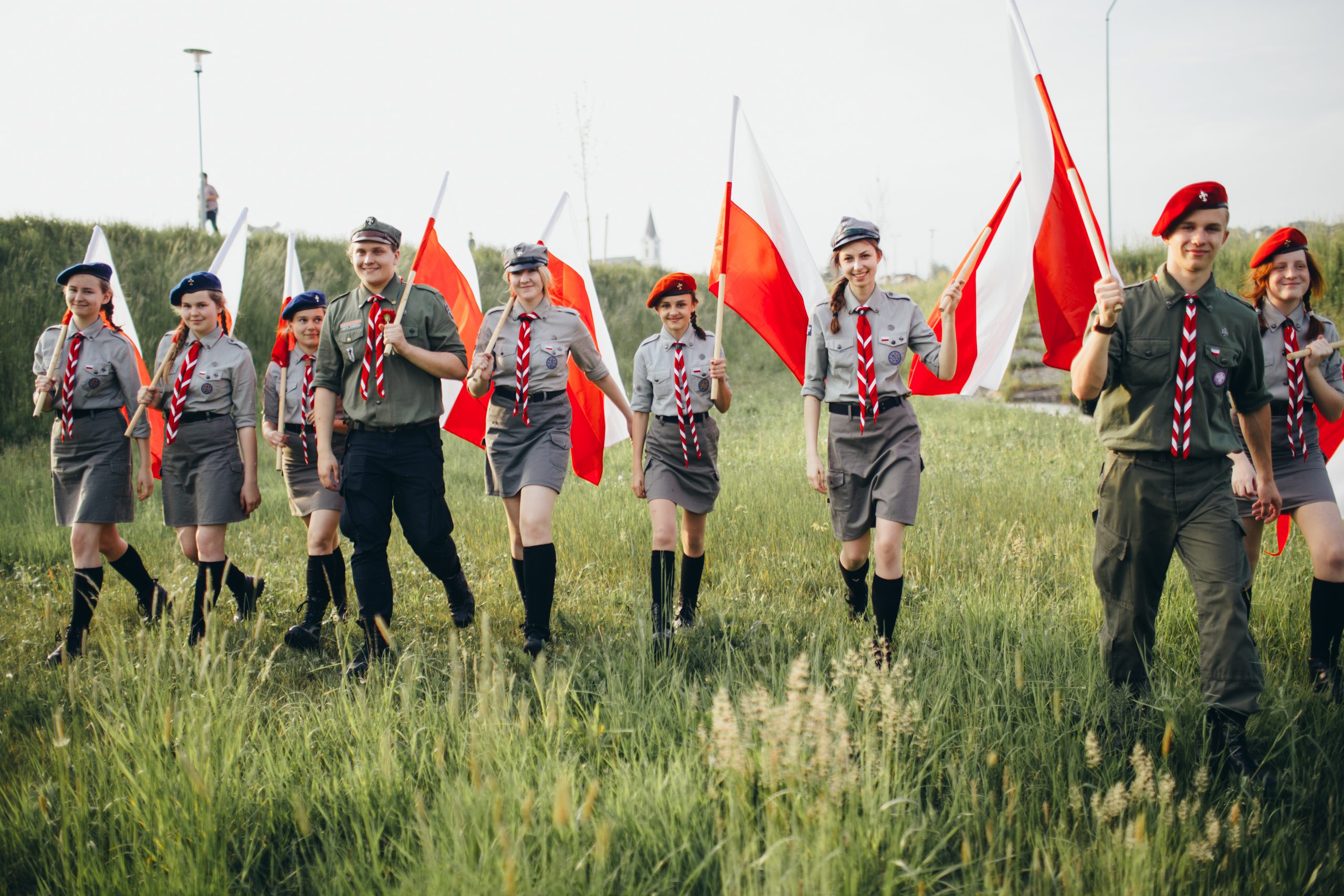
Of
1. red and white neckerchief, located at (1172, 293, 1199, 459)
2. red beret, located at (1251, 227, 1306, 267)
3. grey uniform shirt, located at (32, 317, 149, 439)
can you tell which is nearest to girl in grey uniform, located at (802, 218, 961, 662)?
red and white neckerchief, located at (1172, 293, 1199, 459)

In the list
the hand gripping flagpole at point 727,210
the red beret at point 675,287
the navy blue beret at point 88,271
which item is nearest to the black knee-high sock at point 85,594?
the navy blue beret at point 88,271

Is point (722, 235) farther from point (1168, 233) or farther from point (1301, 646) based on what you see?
point (1301, 646)

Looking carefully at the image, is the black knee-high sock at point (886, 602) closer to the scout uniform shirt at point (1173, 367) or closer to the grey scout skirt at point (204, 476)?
the scout uniform shirt at point (1173, 367)

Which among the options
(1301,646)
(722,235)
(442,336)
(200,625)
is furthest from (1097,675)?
(200,625)

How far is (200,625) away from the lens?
5.20 meters

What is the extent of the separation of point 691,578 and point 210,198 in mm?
20943

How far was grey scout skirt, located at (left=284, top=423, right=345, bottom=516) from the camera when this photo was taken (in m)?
5.66

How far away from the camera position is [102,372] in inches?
211

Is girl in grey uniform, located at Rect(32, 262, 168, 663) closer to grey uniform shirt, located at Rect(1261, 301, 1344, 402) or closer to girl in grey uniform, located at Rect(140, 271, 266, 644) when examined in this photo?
girl in grey uniform, located at Rect(140, 271, 266, 644)

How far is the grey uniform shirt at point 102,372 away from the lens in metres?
5.33

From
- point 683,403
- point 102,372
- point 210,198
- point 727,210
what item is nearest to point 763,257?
point 727,210

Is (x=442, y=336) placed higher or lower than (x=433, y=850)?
higher

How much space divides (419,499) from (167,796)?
231cm

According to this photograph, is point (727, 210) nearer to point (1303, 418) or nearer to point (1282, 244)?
point (1282, 244)
